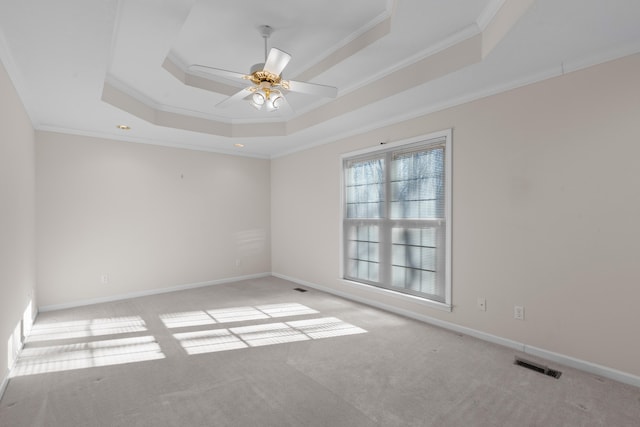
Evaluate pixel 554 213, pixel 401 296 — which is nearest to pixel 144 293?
pixel 401 296

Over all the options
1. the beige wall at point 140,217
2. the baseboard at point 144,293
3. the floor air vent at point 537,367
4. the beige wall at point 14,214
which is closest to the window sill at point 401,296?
the floor air vent at point 537,367

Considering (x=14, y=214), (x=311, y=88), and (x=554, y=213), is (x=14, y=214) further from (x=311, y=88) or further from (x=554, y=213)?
(x=554, y=213)

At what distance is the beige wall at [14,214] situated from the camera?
2.37 meters

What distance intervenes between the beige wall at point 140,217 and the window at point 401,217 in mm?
2259

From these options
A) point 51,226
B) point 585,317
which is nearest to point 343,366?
point 585,317

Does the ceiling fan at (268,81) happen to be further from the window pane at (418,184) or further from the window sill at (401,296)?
the window sill at (401,296)

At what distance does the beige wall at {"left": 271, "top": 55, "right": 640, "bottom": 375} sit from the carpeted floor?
0.34 metres

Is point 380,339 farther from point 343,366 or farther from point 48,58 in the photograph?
point 48,58

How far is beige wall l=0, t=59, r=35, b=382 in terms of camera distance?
237cm

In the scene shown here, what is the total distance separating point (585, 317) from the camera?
2.50m

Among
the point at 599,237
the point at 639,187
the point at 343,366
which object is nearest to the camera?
the point at 639,187

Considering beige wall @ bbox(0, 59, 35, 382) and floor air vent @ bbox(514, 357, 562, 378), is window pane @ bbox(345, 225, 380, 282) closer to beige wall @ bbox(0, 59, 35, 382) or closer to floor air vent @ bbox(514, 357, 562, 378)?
floor air vent @ bbox(514, 357, 562, 378)

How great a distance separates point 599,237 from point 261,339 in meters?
3.07

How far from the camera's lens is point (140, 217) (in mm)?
4848
